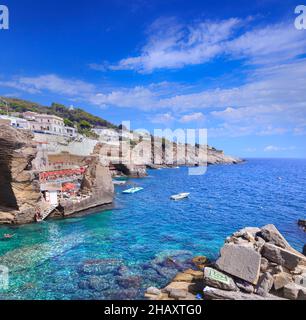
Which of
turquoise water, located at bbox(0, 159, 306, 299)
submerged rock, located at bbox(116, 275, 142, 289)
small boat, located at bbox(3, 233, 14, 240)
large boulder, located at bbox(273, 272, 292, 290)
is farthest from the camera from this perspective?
small boat, located at bbox(3, 233, 14, 240)

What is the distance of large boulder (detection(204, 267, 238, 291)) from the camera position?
11.5 meters

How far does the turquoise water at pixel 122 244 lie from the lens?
14.7 meters

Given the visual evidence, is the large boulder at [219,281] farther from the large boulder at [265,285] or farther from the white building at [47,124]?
the white building at [47,124]

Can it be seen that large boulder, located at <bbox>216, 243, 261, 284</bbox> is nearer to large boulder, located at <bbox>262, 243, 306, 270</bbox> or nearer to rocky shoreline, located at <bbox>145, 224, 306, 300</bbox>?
rocky shoreline, located at <bbox>145, 224, 306, 300</bbox>

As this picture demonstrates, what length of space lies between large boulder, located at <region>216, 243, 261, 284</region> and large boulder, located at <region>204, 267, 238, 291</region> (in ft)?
1.42

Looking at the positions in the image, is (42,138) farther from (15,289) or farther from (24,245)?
(15,289)

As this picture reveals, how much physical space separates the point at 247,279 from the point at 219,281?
55.9 inches

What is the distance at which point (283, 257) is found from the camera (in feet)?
43.7

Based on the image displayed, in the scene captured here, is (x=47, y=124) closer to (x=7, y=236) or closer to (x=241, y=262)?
(x=7, y=236)

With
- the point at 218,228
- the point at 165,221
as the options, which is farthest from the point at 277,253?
the point at 165,221

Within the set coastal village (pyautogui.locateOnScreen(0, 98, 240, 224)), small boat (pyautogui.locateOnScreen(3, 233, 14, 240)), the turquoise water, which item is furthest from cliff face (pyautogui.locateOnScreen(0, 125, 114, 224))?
small boat (pyautogui.locateOnScreen(3, 233, 14, 240))

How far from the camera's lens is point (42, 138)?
6269 centimetres
